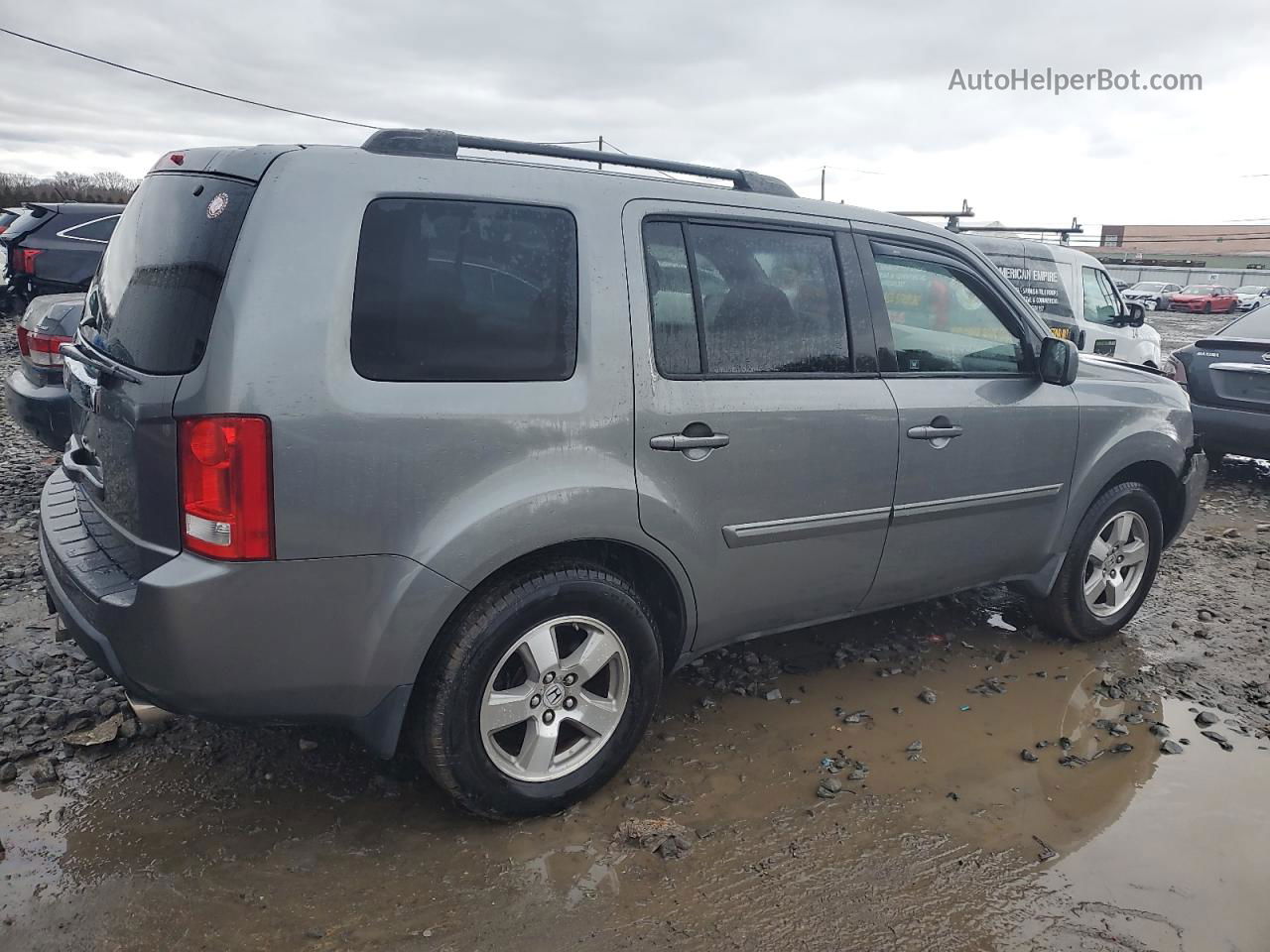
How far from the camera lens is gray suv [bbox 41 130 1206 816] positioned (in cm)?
233

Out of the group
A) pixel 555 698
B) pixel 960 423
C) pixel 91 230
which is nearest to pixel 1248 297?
pixel 91 230

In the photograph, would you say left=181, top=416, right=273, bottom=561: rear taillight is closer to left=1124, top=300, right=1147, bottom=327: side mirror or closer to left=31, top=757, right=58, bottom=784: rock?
left=31, top=757, right=58, bottom=784: rock

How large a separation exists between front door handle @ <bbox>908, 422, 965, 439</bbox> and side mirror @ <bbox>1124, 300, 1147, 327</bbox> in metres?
8.33

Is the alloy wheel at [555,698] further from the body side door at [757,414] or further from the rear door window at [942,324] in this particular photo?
the rear door window at [942,324]

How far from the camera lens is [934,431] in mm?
3508

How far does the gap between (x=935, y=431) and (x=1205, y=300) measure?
40.5m

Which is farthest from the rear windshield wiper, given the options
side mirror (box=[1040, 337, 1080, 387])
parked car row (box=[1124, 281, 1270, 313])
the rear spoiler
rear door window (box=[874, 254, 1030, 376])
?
parked car row (box=[1124, 281, 1270, 313])

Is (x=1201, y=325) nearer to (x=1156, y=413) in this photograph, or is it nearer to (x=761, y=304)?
(x=1156, y=413)

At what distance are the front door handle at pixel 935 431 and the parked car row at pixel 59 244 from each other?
10.6 metres

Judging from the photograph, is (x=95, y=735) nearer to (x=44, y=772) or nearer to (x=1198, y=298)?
(x=44, y=772)

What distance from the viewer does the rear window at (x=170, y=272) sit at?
235 cm

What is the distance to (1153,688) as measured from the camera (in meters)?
4.02

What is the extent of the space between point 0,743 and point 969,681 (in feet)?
11.8

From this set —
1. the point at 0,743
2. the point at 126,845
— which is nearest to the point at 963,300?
the point at 126,845
